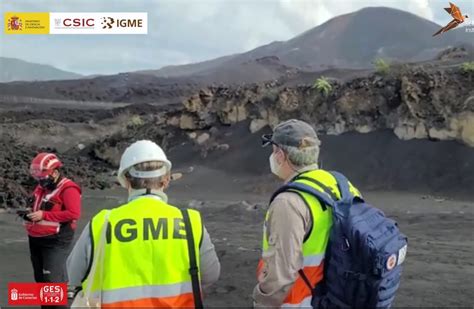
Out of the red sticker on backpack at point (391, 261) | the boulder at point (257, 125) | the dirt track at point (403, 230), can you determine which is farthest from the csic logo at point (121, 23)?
the boulder at point (257, 125)

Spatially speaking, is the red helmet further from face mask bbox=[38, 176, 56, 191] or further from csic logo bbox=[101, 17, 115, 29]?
csic logo bbox=[101, 17, 115, 29]

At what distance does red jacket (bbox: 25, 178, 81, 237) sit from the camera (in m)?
5.19

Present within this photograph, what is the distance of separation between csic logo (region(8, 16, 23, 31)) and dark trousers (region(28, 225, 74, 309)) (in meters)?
2.74

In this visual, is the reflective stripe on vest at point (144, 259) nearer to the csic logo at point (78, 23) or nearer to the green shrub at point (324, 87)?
the csic logo at point (78, 23)

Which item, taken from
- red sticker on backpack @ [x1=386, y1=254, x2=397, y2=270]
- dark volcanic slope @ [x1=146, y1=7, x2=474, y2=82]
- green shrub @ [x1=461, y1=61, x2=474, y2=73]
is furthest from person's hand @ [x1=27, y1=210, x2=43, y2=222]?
dark volcanic slope @ [x1=146, y1=7, x2=474, y2=82]

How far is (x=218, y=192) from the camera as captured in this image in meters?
17.8

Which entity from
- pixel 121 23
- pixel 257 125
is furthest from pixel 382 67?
pixel 121 23

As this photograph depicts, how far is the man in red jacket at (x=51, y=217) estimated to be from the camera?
516cm

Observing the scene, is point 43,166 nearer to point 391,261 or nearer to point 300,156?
point 300,156

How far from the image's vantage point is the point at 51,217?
5.17m

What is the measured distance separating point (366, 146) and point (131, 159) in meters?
16.1

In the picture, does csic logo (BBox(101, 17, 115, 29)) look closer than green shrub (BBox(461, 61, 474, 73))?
Yes

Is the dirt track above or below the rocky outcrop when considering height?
below

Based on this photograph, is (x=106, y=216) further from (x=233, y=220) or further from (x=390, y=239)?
(x=233, y=220)
